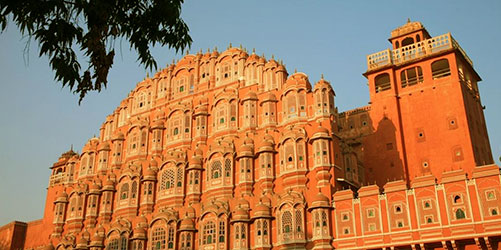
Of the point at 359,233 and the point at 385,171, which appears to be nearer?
the point at 359,233

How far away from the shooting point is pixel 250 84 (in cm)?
4275

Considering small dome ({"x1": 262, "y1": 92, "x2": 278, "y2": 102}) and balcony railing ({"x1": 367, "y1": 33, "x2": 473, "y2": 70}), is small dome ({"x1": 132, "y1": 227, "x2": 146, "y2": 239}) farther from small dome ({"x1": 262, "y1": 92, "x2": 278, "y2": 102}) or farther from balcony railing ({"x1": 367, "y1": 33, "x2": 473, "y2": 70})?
balcony railing ({"x1": 367, "y1": 33, "x2": 473, "y2": 70})

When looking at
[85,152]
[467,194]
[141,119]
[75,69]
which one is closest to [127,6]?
[75,69]

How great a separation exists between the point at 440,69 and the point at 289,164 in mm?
15642

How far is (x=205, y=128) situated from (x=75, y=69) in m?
33.3

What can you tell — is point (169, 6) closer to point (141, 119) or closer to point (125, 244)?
point (125, 244)

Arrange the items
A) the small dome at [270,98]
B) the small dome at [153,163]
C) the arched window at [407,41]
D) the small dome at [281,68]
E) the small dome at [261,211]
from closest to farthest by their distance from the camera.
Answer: the small dome at [261,211] → the small dome at [270,98] → the small dome at [281,68] → the small dome at [153,163] → the arched window at [407,41]

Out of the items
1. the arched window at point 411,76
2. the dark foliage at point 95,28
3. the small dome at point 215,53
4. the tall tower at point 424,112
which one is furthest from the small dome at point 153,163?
the dark foliage at point 95,28

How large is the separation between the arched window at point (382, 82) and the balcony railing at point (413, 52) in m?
0.92

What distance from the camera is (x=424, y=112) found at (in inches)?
1551

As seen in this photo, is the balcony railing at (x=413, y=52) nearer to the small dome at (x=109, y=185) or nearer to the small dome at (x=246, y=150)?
the small dome at (x=246, y=150)

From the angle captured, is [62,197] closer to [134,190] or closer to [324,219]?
[134,190]

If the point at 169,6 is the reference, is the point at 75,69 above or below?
below

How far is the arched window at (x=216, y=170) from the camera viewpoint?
3944 cm
